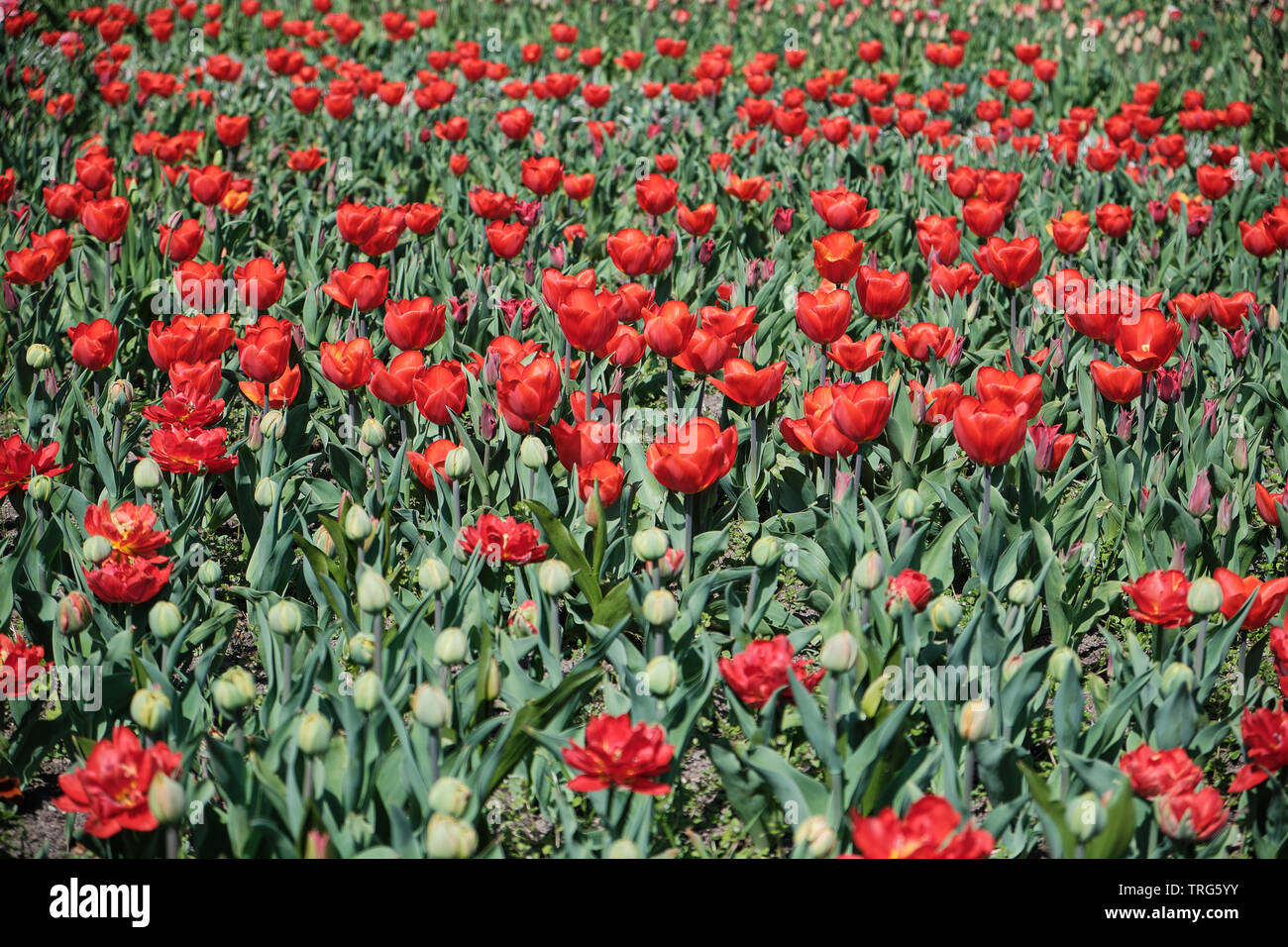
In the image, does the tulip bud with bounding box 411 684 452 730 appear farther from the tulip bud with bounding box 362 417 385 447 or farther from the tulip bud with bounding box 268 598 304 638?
the tulip bud with bounding box 362 417 385 447

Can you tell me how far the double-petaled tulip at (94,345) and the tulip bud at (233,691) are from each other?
1468mm

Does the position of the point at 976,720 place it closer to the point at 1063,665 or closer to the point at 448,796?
the point at 1063,665

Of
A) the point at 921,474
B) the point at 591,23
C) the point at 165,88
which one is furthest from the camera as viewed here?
the point at 591,23

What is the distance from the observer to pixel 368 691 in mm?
1939

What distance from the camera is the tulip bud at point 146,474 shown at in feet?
8.57

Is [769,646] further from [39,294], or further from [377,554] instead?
[39,294]

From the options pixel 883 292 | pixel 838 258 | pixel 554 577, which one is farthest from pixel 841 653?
pixel 838 258

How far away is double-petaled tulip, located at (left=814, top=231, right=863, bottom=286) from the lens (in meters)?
3.66

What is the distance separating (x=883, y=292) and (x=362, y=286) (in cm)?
147

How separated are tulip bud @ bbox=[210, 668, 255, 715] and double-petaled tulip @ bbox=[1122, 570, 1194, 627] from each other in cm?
158

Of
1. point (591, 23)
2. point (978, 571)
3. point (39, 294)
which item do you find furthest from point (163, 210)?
point (591, 23)

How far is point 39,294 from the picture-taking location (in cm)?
427

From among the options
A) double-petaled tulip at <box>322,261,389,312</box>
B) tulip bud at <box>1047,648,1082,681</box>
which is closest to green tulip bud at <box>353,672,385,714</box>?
tulip bud at <box>1047,648,1082,681</box>

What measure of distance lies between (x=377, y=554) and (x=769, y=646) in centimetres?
104
